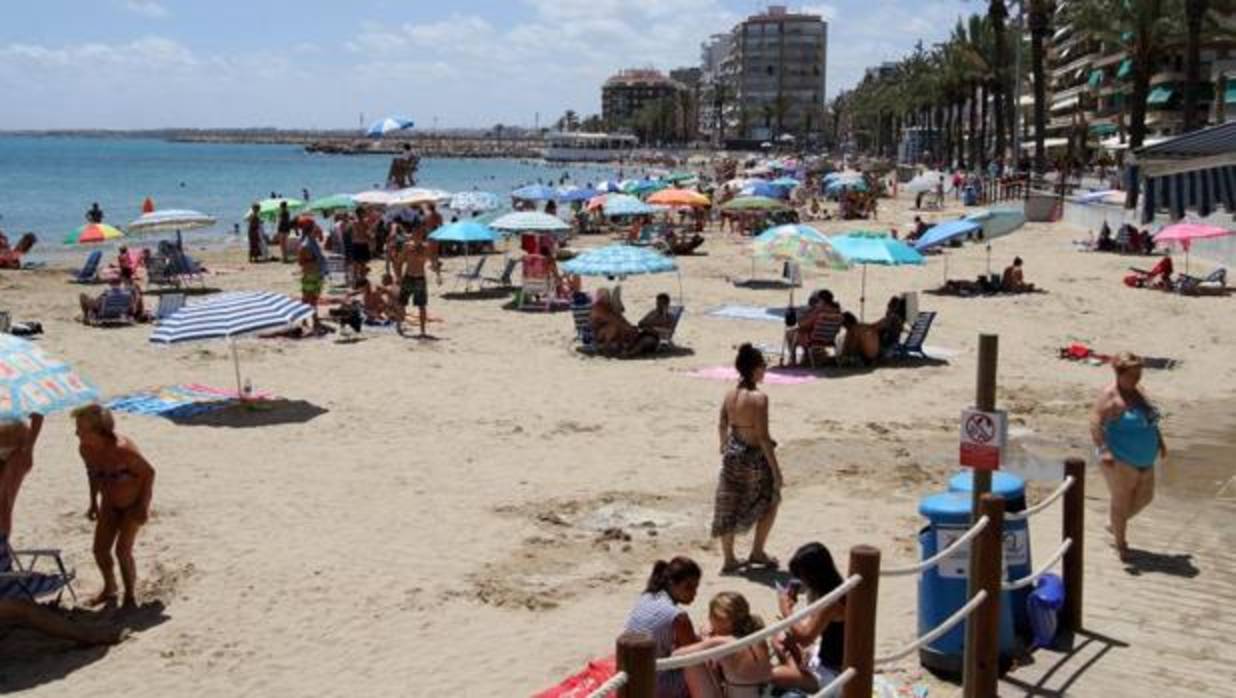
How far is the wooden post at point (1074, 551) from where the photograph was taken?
661 cm

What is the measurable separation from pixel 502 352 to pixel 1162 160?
9405 mm

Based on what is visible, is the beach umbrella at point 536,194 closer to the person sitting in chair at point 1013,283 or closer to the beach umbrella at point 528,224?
the beach umbrella at point 528,224

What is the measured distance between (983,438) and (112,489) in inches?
185

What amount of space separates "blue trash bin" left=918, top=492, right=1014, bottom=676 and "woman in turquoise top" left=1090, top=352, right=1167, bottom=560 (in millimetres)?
1973

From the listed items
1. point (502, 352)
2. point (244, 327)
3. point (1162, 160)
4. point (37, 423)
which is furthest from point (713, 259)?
point (37, 423)

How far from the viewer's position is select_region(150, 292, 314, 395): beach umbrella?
1160 centimetres

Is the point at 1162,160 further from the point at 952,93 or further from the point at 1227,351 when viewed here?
the point at 952,93

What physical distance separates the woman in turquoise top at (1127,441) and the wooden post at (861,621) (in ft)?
12.0

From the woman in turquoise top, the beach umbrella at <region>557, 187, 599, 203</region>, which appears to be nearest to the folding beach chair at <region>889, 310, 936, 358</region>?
the woman in turquoise top

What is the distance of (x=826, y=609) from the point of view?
16.9ft

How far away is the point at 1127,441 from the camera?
7668 mm

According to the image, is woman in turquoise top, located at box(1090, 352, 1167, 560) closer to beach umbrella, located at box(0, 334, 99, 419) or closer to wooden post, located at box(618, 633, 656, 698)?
wooden post, located at box(618, 633, 656, 698)

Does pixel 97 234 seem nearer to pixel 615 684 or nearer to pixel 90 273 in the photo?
pixel 90 273

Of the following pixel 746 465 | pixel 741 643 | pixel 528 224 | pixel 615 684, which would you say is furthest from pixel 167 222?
pixel 615 684
